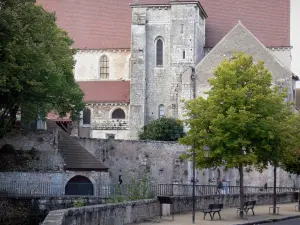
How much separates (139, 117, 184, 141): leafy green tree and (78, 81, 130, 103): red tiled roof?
Answer: 19.7ft

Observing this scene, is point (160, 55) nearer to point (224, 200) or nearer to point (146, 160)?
point (146, 160)

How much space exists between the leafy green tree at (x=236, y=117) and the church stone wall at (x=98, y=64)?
3475 centimetres

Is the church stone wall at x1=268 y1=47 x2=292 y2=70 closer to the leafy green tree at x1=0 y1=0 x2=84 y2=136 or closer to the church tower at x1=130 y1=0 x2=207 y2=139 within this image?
the church tower at x1=130 y1=0 x2=207 y2=139

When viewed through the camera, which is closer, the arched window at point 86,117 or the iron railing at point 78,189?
the iron railing at point 78,189

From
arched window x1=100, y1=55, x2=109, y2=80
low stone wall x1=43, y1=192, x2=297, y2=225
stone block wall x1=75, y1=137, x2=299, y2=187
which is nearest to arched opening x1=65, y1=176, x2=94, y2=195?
low stone wall x1=43, y1=192, x2=297, y2=225

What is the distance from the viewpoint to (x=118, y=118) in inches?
2726

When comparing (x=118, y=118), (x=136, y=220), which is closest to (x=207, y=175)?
(x=118, y=118)

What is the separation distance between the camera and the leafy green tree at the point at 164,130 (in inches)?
2470

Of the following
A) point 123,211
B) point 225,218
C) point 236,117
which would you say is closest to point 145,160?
point 236,117

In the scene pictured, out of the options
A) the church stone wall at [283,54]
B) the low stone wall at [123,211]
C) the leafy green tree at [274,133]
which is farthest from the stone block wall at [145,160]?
the leafy green tree at [274,133]

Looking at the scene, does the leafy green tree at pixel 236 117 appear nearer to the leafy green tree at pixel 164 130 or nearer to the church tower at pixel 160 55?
the leafy green tree at pixel 164 130

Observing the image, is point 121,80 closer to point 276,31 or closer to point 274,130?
point 276,31

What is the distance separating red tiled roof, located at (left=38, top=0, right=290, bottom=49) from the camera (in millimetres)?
71562

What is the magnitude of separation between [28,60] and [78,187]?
13131mm
